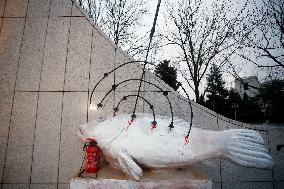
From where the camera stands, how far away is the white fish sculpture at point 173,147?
364 centimetres

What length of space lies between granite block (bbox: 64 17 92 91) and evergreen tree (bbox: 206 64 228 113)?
2092 cm

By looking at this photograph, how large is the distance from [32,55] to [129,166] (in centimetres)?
384

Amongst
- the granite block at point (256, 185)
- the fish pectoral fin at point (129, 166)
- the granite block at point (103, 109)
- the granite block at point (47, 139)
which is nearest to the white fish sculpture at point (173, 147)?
the fish pectoral fin at point (129, 166)

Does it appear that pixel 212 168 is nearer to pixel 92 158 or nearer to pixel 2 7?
pixel 92 158

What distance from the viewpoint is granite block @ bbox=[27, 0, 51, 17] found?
6172 mm

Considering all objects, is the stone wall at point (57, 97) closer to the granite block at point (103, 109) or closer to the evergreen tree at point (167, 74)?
the granite block at point (103, 109)

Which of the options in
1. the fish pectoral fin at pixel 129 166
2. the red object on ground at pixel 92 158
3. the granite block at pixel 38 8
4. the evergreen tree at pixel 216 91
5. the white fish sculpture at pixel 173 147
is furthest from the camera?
the evergreen tree at pixel 216 91

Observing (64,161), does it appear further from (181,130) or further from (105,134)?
(181,130)

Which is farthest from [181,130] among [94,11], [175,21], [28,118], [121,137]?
[175,21]

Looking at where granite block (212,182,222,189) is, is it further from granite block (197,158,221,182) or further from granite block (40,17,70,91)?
granite block (40,17,70,91)

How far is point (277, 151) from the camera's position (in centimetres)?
534

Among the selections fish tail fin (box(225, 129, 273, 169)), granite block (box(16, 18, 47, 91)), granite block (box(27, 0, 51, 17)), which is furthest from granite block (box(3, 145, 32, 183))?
fish tail fin (box(225, 129, 273, 169))

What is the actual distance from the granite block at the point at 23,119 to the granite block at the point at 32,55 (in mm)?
231

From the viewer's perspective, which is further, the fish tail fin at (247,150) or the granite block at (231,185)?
the granite block at (231,185)
